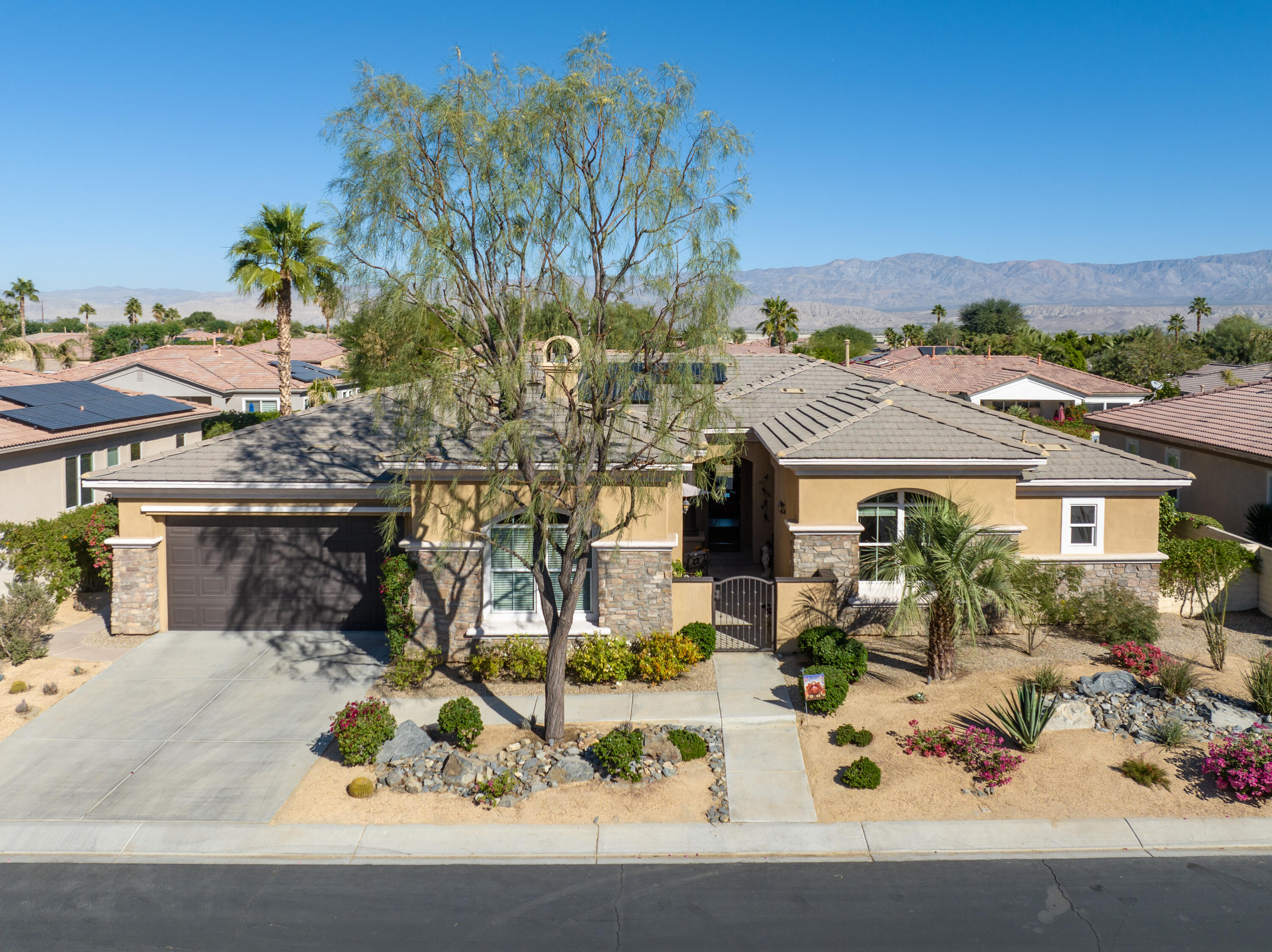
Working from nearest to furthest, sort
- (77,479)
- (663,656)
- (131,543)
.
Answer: (663,656) < (131,543) < (77,479)

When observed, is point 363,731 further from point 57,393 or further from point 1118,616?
point 57,393

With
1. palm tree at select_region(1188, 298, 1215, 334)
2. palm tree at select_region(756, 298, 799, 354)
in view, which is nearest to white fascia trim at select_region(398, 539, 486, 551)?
palm tree at select_region(756, 298, 799, 354)

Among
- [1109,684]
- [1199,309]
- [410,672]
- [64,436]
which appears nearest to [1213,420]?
[1109,684]

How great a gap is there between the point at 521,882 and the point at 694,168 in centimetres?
849

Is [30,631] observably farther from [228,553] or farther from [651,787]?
[651,787]

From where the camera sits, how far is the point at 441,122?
1097 centimetres

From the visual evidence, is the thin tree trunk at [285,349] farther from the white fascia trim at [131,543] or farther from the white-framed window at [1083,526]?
the white-framed window at [1083,526]

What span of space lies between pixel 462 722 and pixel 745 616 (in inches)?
263

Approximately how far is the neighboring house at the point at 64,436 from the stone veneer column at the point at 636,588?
374 inches

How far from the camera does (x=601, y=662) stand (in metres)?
14.0

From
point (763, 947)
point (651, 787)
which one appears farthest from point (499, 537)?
point (763, 947)

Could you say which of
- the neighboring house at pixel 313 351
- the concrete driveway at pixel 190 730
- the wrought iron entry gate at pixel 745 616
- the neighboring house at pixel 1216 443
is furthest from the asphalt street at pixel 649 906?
the neighboring house at pixel 313 351

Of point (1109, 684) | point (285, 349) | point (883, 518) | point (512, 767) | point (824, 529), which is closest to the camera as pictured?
point (512, 767)

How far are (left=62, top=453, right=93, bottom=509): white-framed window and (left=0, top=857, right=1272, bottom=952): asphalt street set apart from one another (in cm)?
1297
